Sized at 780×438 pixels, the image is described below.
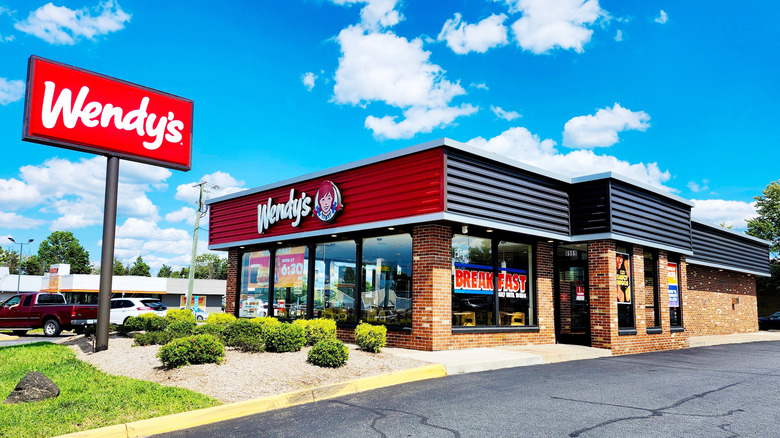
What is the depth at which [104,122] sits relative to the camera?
43.7ft

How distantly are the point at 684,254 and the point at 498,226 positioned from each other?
1017 cm

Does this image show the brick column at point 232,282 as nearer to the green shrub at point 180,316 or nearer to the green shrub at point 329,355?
the green shrub at point 180,316

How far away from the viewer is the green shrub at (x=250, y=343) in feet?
39.0

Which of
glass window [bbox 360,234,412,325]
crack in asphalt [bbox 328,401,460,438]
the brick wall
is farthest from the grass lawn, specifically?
the brick wall

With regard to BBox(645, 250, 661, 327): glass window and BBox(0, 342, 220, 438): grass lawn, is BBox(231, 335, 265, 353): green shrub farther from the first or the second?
BBox(645, 250, 661, 327): glass window

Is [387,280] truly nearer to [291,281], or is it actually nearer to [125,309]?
[291,281]

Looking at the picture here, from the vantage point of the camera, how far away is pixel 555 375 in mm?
11016

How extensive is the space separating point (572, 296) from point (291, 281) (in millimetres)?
9402

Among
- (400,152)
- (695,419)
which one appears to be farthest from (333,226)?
(695,419)

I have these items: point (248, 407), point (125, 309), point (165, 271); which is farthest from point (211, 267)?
point (248, 407)

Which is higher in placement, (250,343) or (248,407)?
(250,343)

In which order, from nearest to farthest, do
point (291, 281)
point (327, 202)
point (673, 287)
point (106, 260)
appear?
point (106, 260) → point (327, 202) → point (291, 281) → point (673, 287)

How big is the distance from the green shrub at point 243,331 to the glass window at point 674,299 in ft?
49.0

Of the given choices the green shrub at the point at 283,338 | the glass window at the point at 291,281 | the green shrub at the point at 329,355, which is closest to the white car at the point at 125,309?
the glass window at the point at 291,281
